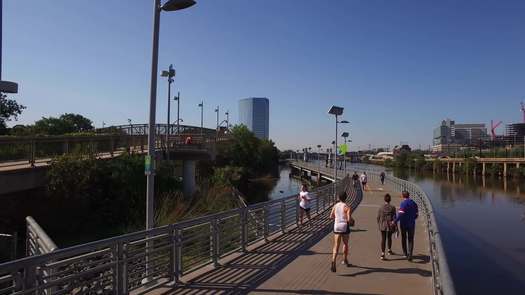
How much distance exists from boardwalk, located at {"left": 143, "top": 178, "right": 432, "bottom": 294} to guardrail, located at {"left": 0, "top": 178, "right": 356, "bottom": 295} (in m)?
0.37

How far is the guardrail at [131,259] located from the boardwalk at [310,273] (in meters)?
0.37

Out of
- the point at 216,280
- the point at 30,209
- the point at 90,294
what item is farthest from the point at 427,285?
the point at 30,209

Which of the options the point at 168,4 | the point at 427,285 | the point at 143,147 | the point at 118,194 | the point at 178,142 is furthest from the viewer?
the point at 178,142

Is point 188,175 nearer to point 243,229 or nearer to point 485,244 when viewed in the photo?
point 485,244

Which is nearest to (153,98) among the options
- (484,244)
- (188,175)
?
(484,244)

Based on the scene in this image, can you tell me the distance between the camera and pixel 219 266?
9.15 metres

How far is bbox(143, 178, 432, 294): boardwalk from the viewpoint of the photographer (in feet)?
24.9

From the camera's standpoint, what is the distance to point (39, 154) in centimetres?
1861

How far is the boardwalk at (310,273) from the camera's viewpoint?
24.9 ft

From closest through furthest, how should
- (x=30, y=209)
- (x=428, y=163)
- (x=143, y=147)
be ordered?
(x=30, y=209), (x=143, y=147), (x=428, y=163)

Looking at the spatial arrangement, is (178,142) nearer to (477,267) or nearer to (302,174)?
(477,267)

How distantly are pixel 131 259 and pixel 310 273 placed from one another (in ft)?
11.5

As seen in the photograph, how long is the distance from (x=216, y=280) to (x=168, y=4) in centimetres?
523

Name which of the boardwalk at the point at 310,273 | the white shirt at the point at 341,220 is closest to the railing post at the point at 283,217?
the boardwalk at the point at 310,273
